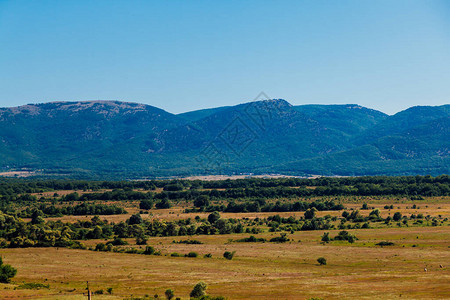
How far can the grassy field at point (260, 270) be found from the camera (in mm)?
47812

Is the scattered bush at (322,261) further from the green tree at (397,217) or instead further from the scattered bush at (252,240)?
the green tree at (397,217)

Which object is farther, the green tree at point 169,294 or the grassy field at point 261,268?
the grassy field at point 261,268

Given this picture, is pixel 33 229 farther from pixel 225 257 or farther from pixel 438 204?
pixel 438 204

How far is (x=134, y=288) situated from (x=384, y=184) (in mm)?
126775

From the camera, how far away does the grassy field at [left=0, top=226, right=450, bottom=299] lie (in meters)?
47.8

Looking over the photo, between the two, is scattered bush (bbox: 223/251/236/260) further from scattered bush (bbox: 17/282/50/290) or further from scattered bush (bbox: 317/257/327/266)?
scattered bush (bbox: 17/282/50/290)

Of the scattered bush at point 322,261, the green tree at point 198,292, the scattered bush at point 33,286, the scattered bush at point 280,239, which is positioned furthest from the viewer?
the scattered bush at point 280,239

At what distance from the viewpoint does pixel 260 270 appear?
58719 mm

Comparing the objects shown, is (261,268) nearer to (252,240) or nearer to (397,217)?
(252,240)

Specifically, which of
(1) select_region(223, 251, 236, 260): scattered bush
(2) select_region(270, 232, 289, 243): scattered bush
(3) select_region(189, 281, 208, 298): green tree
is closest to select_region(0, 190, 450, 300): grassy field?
(3) select_region(189, 281, 208, 298): green tree

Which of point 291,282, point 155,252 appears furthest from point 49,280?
point 291,282

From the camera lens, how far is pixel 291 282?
171 ft

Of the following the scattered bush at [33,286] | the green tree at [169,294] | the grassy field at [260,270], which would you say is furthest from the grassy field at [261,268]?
the green tree at [169,294]

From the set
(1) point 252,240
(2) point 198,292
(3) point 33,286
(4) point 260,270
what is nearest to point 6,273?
(3) point 33,286
